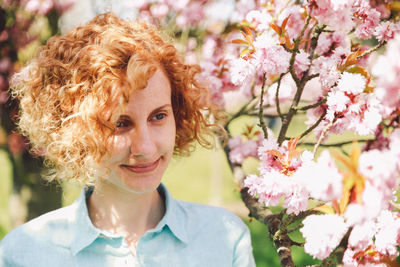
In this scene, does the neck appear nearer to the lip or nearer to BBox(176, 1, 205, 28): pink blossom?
the lip

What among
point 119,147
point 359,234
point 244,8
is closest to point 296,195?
point 359,234

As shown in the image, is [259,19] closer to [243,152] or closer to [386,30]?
[386,30]

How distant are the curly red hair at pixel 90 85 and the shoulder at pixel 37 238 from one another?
0.62 feet

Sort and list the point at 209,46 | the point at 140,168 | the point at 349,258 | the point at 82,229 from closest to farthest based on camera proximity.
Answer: the point at 349,258 < the point at 140,168 < the point at 82,229 < the point at 209,46

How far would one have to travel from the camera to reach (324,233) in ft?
3.08

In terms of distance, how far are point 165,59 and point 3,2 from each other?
170 centimetres

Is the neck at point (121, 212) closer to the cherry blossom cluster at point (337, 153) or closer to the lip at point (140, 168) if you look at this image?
the lip at point (140, 168)

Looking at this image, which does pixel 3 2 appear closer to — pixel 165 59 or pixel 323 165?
pixel 165 59

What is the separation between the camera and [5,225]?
401 cm

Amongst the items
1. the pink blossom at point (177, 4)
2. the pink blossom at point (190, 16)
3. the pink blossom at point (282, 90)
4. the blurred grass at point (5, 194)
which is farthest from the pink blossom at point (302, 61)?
the blurred grass at point (5, 194)

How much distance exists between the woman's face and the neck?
0.39 ft

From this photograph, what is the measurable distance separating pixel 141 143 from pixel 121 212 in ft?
1.22

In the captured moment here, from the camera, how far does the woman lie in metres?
1.36

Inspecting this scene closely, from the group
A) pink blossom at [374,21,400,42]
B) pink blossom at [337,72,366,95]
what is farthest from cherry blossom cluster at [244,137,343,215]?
pink blossom at [374,21,400,42]
